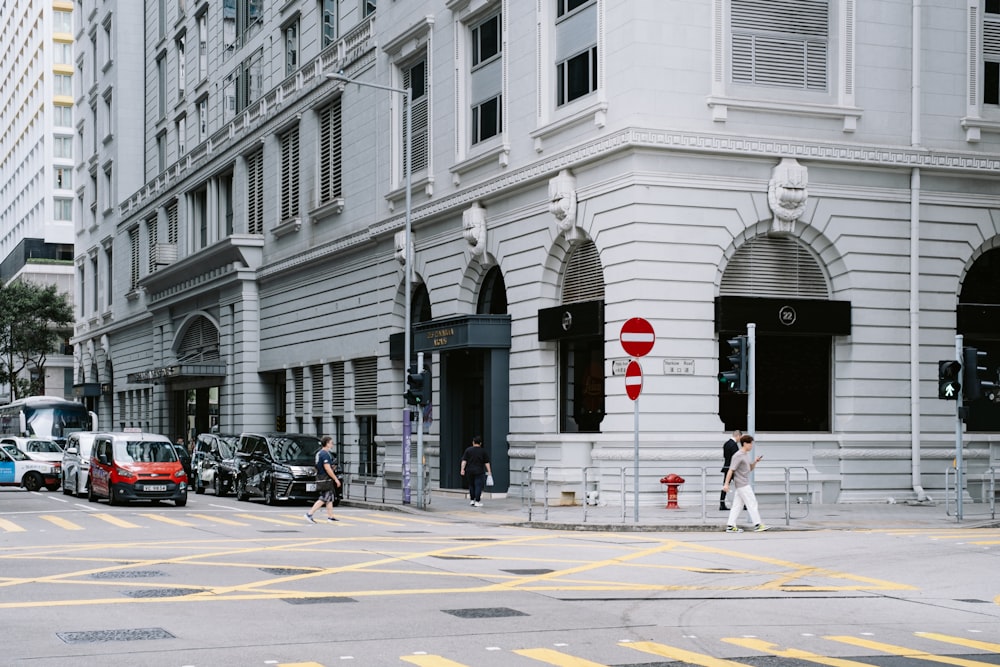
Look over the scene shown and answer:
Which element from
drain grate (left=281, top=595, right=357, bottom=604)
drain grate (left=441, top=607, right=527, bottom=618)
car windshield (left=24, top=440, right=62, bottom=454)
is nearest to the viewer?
drain grate (left=441, top=607, right=527, bottom=618)

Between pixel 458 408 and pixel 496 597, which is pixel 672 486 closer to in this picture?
pixel 458 408

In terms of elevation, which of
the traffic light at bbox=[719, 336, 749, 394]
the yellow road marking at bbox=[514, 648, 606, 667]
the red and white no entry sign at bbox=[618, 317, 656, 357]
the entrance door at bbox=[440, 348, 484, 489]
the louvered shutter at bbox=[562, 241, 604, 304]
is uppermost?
the louvered shutter at bbox=[562, 241, 604, 304]

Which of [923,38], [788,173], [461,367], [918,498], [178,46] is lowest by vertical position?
[918,498]

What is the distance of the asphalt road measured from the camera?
10320mm

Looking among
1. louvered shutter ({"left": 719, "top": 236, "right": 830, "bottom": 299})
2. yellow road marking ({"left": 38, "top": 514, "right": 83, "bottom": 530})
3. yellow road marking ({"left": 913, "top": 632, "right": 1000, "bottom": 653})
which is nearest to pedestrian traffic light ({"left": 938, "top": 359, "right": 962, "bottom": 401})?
louvered shutter ({"left": 719, "top": 236, "right": 830, "bottom": 299})

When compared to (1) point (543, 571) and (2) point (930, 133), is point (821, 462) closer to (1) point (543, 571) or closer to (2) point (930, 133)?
(2) point (930, 133)

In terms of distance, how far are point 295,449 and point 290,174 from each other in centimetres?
1855

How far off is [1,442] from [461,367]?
708 inches

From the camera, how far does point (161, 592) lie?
14.0 metres

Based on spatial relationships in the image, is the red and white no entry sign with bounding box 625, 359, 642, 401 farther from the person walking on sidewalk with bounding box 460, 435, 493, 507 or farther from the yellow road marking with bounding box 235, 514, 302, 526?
the yellow road marking with bounding box 235, 514, 302, 526

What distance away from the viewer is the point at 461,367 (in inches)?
1393

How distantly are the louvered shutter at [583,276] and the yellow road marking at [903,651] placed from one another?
18.0m

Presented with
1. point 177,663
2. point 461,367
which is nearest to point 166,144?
point 461,367

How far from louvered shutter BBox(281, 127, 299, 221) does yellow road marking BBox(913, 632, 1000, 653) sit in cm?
3869
